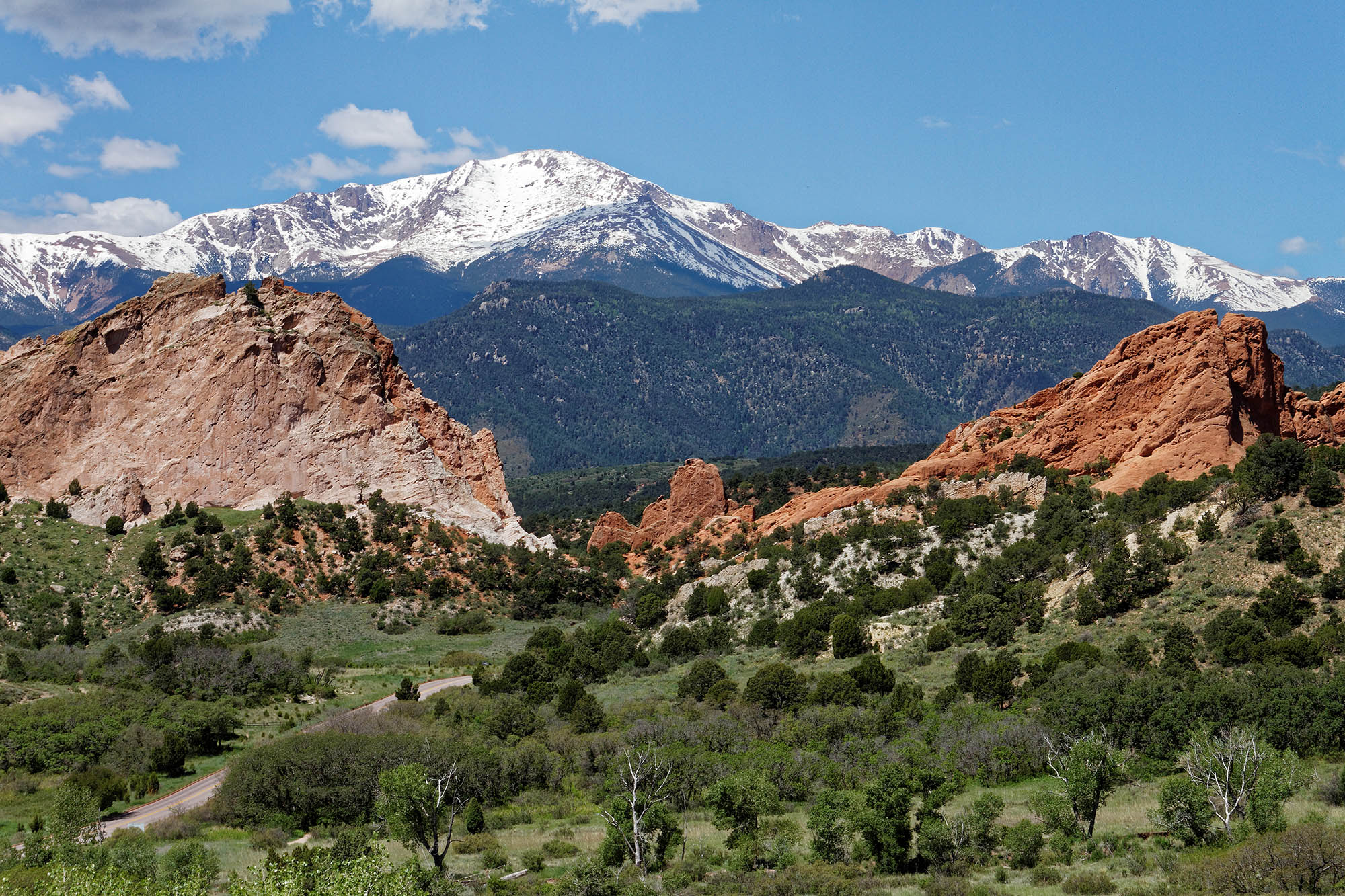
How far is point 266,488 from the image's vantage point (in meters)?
89.1

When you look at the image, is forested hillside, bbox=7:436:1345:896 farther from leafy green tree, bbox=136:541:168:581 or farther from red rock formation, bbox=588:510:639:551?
red rock formation, bbox=588:510:639:551

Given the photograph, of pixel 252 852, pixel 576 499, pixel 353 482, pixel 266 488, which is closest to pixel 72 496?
pixel 266 488


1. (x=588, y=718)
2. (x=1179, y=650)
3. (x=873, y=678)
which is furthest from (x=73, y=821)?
(x=1179, y=650)

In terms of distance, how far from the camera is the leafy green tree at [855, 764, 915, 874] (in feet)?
104

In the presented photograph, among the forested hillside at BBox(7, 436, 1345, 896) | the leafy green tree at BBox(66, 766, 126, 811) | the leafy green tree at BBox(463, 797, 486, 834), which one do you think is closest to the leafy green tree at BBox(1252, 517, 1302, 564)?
the forested hillside at BBox(7, 436, 1345, 896)

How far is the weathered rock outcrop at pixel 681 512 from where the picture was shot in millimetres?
102500

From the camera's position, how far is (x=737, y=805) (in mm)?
35156

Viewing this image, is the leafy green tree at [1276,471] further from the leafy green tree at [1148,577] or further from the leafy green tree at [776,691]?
the leafy green tree at [776,691]

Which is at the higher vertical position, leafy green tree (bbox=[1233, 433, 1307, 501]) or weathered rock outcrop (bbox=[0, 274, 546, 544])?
weathered rock outcrop (bbox=[0, 274, 546, 544])

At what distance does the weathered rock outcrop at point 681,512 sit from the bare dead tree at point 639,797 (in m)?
61.0

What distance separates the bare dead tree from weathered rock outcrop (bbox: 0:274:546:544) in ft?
181

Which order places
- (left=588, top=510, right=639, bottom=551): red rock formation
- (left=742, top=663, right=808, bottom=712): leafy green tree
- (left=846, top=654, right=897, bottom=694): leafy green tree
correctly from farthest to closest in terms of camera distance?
1. (left=588, top=510, right=639, bottom=551): red rock formation
2. (left=846, top=654, right=897, bottom=694): leafy green tree
3. (left=742, top=663, right=808, bottom=712): leafy green tree

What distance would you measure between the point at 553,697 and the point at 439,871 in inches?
1047

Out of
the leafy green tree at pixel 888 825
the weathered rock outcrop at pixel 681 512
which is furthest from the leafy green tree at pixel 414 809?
the weathered rock outcrop at pixel 681 512
